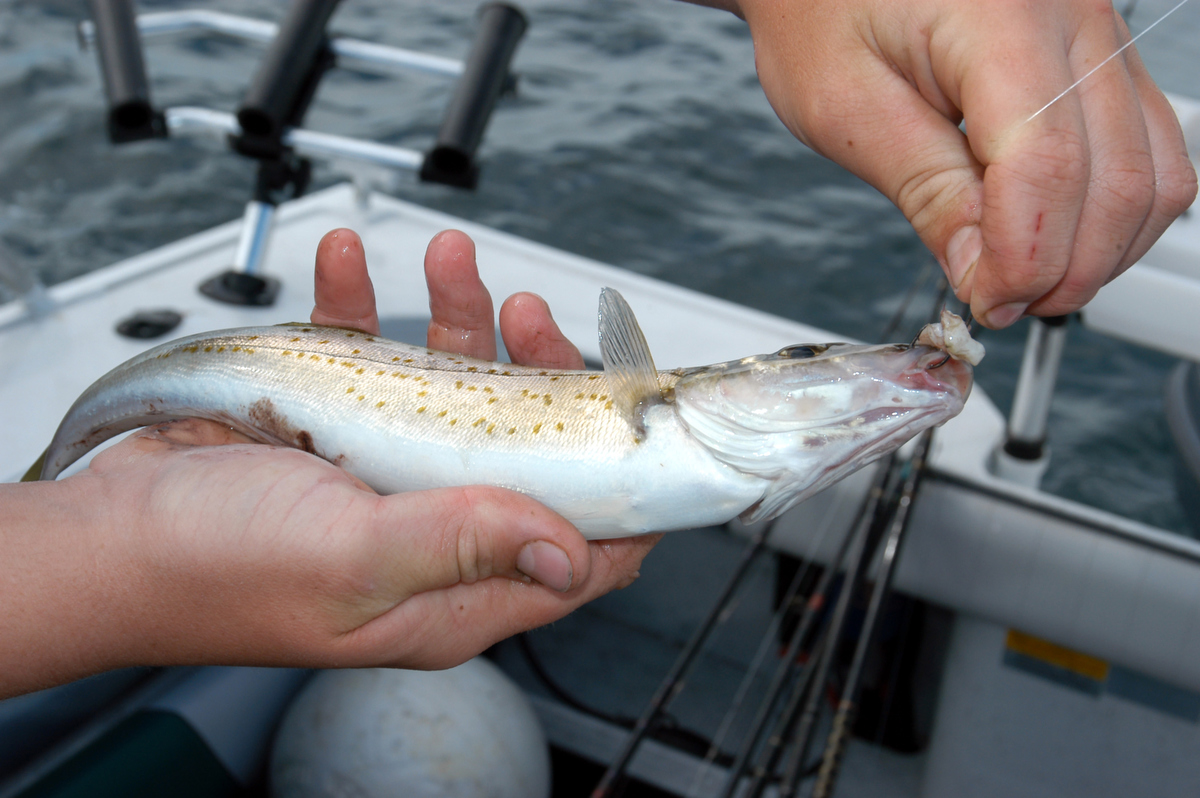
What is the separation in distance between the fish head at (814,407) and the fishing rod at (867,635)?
712 millimetres

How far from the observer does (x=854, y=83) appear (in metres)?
1.61

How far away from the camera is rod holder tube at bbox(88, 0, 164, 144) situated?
343 centimetres

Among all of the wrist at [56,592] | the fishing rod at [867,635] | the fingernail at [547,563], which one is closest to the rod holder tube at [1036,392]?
the fishing rod at [867,635]

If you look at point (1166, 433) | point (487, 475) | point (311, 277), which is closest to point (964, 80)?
point (487, 475)

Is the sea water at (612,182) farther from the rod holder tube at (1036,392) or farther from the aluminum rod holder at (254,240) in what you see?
the rod holder tube at (1036,392)

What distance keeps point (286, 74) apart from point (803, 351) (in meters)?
2.87

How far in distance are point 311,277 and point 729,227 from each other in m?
4.71

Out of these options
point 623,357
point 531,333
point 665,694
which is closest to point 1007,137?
point 623,357

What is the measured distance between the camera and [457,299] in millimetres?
2377

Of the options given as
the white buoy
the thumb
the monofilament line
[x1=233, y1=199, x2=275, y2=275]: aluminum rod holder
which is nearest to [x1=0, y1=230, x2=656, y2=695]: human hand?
the thumb

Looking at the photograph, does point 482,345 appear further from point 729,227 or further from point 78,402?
point 729,227

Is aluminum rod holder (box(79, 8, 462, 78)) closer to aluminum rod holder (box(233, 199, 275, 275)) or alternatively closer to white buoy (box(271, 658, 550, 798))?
aluminum rod holder (box(233, 199, 275, 275))

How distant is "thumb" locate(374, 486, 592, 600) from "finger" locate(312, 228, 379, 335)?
0.94 m

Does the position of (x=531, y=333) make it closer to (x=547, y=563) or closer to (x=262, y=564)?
(x=547, y=563)
